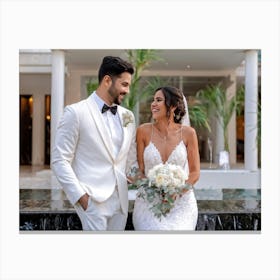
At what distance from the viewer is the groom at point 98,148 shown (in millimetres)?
3064

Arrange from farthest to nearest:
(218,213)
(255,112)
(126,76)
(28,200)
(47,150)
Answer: (47,150) → (255,112) → (28,200) → (218,213) → (126,76)

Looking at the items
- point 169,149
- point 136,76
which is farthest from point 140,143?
point 136,76

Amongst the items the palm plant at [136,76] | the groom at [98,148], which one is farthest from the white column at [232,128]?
the groom at [98,148]

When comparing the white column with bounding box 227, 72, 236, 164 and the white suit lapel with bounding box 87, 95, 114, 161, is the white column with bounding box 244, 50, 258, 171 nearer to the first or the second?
the white column with bounding box 227, 72, 236, 164

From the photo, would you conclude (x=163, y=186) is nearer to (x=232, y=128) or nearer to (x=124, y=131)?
(x=124, y=131)

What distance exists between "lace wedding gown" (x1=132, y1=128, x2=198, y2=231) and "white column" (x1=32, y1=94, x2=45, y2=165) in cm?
1145

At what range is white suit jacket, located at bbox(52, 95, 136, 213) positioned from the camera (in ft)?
10.0

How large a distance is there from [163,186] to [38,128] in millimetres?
12021

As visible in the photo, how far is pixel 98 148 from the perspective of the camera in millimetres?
3123

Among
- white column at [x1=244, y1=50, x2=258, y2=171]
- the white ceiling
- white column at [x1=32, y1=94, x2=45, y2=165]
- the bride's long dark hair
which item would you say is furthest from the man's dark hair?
white column at [x1=32, y1=94, x2=45, y2=165]
